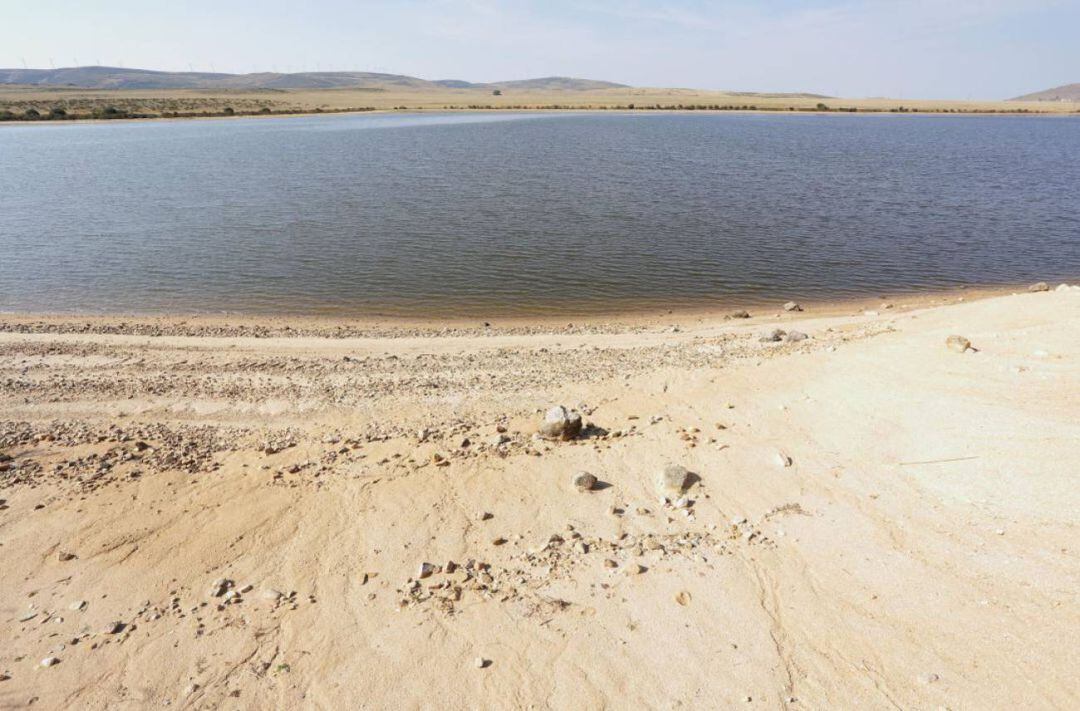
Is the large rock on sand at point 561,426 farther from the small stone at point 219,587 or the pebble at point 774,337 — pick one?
the pebble at point 774,337

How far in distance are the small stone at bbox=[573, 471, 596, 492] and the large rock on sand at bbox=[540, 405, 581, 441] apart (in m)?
1.25

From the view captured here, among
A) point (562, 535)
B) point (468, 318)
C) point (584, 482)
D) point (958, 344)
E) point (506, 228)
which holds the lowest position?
point (468, 318)

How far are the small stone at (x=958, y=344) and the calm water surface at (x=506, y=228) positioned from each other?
1130 centimetres

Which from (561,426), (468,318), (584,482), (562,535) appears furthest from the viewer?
(468,318)

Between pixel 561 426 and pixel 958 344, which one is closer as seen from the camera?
pixel 561 426

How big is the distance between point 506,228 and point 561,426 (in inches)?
869

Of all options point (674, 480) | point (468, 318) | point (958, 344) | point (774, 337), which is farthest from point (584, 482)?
point (468, 318)

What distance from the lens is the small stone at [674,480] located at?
8.64 meters

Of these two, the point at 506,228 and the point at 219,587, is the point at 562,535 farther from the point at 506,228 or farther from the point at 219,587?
the point at 506,228

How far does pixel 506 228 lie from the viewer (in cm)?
3080

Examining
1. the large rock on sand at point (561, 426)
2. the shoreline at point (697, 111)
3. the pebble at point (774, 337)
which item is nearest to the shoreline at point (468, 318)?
the pebble at point (774, 337)

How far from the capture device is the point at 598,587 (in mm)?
7078

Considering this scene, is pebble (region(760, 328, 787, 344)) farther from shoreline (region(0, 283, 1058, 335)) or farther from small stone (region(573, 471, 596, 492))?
small stone (region(573, 471, 596, 492))

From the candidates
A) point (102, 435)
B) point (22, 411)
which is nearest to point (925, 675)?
point (102, 435)
